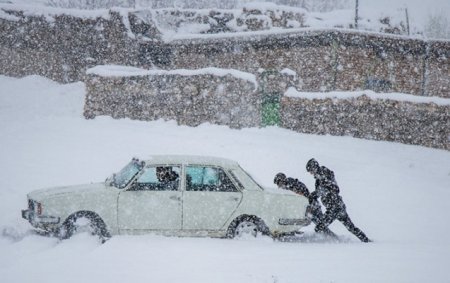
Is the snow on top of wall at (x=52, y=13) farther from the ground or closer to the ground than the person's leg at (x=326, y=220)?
farther from the ground

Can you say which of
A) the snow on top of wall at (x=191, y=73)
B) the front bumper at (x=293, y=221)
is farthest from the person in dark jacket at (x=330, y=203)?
the snow on top of wall at (x=191, y=73)

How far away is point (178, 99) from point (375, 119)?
771cm

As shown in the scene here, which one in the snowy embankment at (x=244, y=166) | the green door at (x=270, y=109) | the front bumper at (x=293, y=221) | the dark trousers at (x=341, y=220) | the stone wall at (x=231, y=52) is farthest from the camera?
the stone wall at (x=231, y=52)

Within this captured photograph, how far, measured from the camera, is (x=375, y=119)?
16.1 m

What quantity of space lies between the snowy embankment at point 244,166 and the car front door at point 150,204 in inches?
26.1

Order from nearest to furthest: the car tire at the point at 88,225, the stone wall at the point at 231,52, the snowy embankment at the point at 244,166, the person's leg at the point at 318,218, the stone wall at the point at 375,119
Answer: the snowy embankment at the point at 244,166 → the car tire at the point at 88,225 → the person's leg at the point at 318,218 → the stone wall at the point at 375,119 → the stone wall at the point at 231,52

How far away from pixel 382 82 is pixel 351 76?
7.07ft

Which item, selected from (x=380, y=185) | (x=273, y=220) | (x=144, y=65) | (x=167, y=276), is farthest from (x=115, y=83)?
(x=167, y=276)

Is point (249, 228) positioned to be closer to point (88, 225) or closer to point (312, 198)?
point (312, 198)

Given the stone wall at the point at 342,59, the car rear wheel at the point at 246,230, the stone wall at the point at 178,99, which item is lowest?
the car rear wheel at the point at 246,230

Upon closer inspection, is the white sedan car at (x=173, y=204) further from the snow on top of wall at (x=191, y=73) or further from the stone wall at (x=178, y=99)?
the snow on top of wall at (x=191, y=73)

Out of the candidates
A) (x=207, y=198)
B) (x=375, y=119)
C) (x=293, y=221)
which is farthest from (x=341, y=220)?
(x=375, y=119)

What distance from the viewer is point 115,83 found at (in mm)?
17891

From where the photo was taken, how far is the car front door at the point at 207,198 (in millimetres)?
7141
